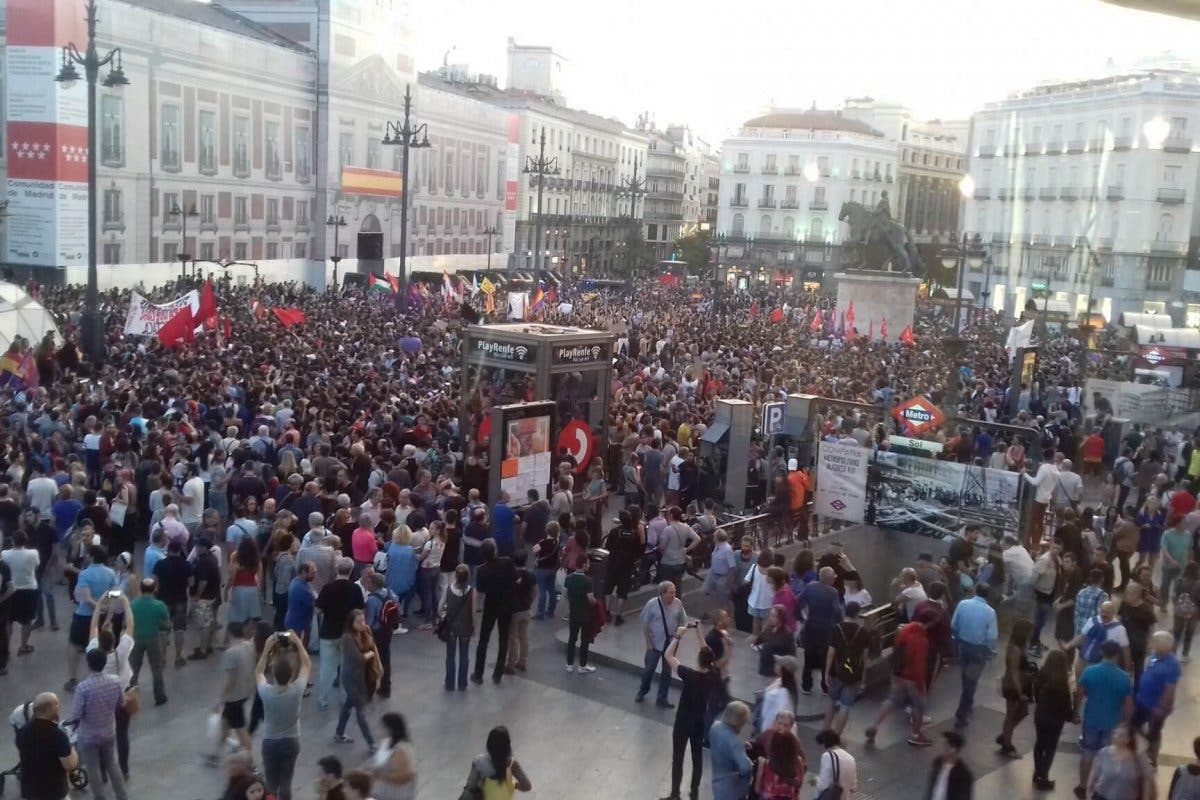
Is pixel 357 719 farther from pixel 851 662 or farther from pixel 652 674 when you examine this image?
pixel 851 662

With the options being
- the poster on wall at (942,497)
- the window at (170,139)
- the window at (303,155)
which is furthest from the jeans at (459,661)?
the window at (303,155)

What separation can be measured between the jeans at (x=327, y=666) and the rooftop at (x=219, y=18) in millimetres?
42522

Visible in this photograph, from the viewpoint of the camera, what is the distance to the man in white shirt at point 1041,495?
15086 mm

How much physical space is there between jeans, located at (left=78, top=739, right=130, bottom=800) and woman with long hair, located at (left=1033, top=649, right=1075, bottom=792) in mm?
6131

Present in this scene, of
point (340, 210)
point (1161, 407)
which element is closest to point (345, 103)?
point (340, 210)

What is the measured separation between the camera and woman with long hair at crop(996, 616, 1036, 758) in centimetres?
920

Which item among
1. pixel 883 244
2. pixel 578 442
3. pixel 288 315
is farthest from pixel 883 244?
pixel 578 442

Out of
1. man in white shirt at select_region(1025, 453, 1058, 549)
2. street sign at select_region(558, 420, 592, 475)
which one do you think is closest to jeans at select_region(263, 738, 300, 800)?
street sign at select_region(558, 420, 592, 475)

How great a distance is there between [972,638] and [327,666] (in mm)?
4982

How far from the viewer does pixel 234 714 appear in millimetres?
8336

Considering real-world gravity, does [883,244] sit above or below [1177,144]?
below

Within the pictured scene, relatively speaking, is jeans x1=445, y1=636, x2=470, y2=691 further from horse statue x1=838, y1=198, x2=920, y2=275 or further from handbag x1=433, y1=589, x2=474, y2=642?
horse statue x1=838, y1=198, x2=920, y2=275

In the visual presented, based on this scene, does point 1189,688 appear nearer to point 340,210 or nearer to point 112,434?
point 112,434

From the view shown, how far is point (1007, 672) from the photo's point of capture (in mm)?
9391
